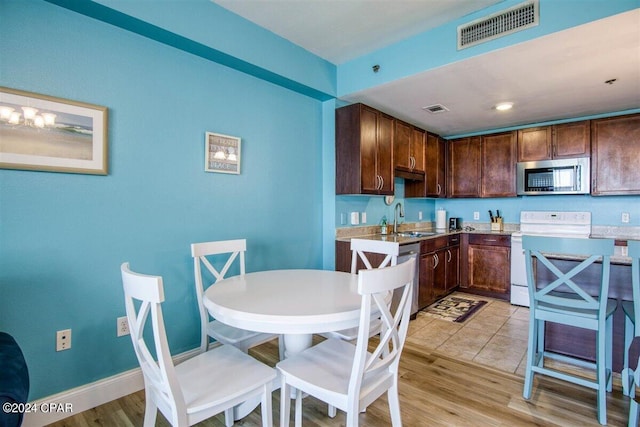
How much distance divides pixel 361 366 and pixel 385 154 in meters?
2.66

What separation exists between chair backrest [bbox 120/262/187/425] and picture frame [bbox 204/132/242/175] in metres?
1.30

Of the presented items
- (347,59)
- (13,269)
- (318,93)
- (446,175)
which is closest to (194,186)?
(13,269)

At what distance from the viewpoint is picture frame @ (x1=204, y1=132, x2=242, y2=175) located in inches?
95.7

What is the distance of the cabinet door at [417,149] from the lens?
13.3ft

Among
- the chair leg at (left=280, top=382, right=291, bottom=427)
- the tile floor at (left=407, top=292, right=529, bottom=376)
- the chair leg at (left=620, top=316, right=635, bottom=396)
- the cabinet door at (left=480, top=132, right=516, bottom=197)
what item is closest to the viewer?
the chair leg at (left=280, top=382, right=291, bottom=427)

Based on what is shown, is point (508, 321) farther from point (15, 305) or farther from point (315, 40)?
point (15, 305)

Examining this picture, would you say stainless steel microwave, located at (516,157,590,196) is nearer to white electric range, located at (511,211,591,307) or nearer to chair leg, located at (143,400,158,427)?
white electric range, located at (511,211,591,307)

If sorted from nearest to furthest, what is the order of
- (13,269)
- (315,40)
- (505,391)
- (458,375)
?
(13,269) → (505,391) → (458,375) → (315,40)

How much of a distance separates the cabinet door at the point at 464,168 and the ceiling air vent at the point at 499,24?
104 inches

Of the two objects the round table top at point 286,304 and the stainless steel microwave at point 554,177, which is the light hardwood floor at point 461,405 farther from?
the stainless steel microwave at point 554,177

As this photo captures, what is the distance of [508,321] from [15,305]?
409cm

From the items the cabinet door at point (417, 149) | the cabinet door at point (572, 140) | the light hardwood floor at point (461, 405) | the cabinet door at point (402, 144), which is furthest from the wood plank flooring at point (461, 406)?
the cabinet door at point (572, 140)

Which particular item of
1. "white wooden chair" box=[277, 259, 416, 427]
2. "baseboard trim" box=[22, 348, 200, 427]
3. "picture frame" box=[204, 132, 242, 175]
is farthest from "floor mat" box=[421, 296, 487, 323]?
"baseboard trim" box=[22, 348, 200, 427]

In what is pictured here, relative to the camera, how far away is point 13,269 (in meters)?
1.66
